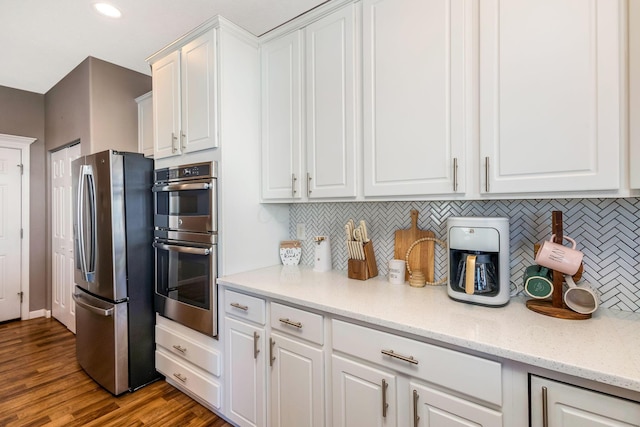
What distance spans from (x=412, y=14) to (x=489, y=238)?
3.54 feet

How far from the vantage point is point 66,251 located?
10.9 ft

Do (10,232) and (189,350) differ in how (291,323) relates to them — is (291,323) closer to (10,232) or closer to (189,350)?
(189,350)

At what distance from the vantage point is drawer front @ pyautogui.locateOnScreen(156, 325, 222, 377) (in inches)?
72.9

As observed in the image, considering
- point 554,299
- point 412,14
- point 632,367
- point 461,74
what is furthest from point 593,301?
point 412,14

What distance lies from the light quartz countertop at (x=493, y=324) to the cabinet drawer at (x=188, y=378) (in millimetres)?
722

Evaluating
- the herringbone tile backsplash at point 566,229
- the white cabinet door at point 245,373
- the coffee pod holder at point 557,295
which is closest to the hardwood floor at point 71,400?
the white cabinet door at point 245,373

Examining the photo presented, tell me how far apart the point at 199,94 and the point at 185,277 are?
1192mm

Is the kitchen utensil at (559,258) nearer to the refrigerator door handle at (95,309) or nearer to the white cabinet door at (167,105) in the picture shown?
the white cabinet door at (167,105)

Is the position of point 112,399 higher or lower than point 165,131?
lower

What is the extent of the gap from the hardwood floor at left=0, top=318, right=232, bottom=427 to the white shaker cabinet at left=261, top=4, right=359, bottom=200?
4.97 ft

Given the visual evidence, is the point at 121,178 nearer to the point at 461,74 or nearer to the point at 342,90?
the point at 342,90

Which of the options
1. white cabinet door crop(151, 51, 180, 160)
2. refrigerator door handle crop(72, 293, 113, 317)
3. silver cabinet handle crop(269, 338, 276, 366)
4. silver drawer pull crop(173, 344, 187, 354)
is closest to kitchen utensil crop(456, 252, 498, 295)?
silver cabinet handle crop(269, 338, 276, 366)

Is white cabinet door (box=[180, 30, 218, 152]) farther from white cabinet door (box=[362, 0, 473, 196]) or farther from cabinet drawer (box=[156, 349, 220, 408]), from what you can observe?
cabinet drawer (box=[156, 349, 220, 408])

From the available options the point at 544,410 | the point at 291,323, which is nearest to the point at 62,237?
the point at 291,323
